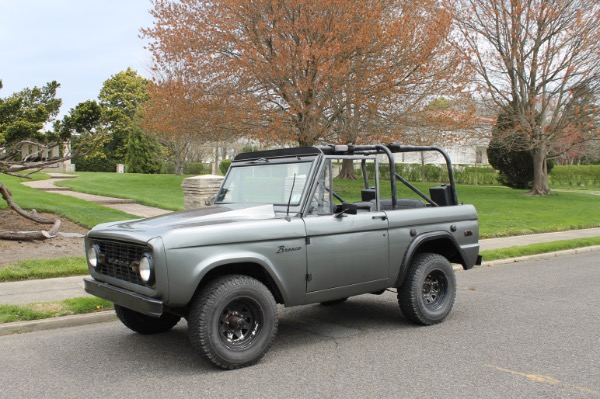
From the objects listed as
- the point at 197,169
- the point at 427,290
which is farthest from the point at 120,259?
the point at 197,169

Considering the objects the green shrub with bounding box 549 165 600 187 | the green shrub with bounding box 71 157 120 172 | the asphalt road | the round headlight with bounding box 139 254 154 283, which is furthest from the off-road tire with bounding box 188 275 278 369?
the green shrub with bounding box 71 157 120 172

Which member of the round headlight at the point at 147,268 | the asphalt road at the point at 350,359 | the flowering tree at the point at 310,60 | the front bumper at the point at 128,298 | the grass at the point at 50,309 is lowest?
the asphalt road at the point at 350,359

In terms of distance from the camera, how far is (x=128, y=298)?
458cm

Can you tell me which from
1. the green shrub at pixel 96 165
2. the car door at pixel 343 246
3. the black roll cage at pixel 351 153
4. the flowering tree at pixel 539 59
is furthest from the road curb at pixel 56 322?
the green shrub at pixel 96 165

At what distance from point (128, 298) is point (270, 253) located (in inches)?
49.2

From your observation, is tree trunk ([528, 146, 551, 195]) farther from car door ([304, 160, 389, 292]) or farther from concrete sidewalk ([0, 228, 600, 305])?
concrete sidewalk ([0, 228, 600, 305])

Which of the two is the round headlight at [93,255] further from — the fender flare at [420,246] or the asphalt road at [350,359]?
the fender flare at [420,246]

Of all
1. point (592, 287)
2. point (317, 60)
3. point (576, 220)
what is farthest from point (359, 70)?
point (592, 287)

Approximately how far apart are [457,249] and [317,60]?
44.2 ft

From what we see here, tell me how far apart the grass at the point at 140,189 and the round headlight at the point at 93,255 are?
37.5 feet

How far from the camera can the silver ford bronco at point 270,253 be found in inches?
177

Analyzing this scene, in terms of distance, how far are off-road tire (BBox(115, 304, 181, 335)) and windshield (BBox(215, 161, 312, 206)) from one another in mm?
1430

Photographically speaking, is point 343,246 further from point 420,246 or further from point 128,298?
point 128,298

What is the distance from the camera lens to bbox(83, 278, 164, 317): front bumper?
434cm
